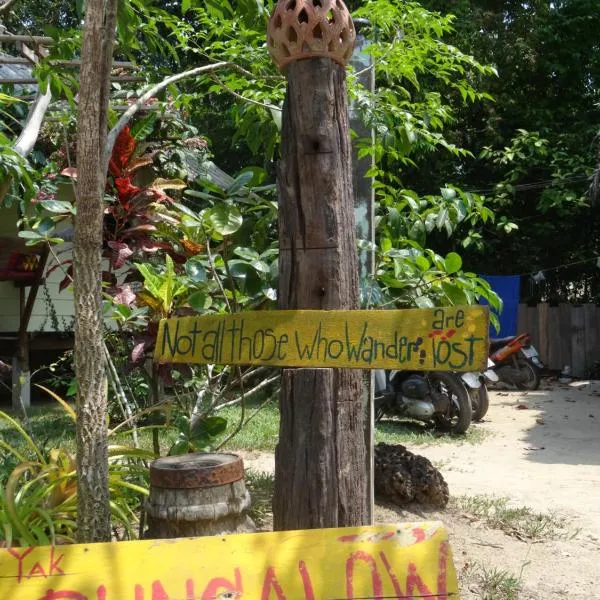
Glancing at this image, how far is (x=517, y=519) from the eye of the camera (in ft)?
15.4

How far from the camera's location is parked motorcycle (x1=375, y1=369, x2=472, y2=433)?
26.0ft

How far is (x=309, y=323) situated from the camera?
214 cm

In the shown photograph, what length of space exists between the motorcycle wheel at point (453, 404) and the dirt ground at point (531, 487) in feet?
1.10

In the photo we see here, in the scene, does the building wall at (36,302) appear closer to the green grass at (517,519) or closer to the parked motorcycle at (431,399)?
the parked motorcycle at (431,399)

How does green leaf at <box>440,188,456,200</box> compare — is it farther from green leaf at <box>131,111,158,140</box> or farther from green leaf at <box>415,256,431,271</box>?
green leaf at <box>131,111,158,140</box>

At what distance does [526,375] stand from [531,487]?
21.2 feet

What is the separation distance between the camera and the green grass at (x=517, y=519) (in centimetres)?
448

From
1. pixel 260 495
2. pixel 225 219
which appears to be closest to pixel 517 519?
pixel 260 495

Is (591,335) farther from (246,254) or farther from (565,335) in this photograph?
(246,254)

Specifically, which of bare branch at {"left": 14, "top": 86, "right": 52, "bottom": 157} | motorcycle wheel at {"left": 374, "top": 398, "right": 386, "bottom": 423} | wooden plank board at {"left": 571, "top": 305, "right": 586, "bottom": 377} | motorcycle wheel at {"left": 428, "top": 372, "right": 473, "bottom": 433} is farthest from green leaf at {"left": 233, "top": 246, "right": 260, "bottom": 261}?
wooden plank board at {"left": 571, "top": 305, "right": 586, "bottom": 377}

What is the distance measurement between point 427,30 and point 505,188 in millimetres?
9943

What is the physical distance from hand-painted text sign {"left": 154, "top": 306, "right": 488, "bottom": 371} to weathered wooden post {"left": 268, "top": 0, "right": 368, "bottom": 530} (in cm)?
14

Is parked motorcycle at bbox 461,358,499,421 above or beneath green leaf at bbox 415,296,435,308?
beneath

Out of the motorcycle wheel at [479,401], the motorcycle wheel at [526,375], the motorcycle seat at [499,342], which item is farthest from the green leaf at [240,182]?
the motorcycle wheel at [526,375]
